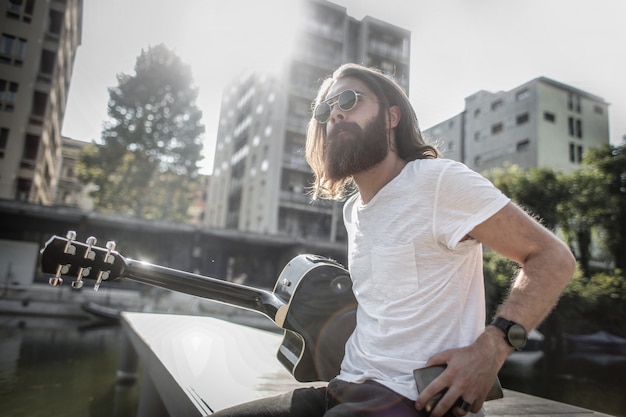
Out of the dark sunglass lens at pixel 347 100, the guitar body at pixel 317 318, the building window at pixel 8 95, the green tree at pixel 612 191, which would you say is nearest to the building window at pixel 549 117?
the green tree at pixel 612 191

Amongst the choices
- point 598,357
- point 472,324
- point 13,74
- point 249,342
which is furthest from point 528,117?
point 13,74

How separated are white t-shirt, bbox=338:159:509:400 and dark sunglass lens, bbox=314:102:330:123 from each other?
432mm

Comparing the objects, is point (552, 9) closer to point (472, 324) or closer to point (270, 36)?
point (270, 36)

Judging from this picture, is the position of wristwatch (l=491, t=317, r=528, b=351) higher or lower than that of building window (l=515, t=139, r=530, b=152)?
lower

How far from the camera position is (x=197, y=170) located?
85.2 feet

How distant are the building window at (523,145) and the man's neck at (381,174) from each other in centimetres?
2077

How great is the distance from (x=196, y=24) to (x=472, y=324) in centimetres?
363

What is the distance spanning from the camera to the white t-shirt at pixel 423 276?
1001mm

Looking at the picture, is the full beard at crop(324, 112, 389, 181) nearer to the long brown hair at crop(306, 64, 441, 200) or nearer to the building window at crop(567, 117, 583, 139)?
the long brown hair at crop(306, 64, 441, 200)

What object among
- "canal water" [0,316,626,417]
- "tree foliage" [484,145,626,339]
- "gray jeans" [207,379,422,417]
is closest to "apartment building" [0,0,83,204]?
"canal water" [0,316,626,417]

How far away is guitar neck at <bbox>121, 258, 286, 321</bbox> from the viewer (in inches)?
60.3

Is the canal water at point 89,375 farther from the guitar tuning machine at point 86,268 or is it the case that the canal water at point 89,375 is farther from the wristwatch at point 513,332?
the wristwatch at point 513,332

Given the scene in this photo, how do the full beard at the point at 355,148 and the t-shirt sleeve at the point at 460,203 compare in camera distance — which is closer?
the t-shirt sleeve at the point at 460,203

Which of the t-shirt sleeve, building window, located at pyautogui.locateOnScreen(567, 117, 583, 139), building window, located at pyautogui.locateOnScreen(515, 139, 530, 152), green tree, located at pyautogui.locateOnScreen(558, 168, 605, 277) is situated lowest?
the t-shirt sleeve
